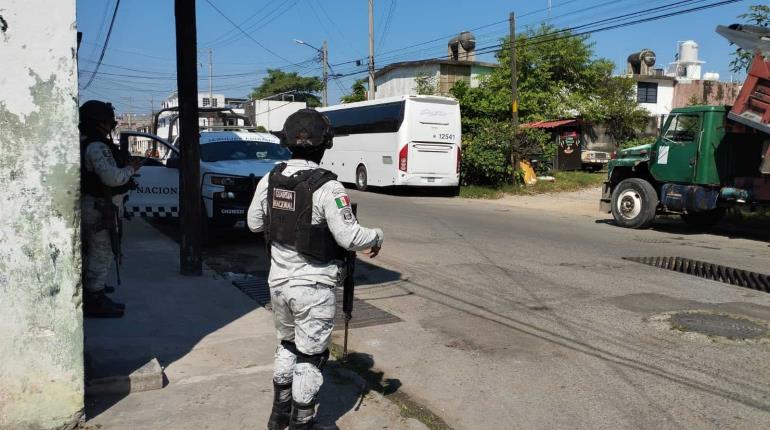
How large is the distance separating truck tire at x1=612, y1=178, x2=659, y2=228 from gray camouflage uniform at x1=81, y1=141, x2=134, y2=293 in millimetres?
11025

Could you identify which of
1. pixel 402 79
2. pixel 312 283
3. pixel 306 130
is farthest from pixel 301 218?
pixel 402 79

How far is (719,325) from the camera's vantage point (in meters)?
5.96

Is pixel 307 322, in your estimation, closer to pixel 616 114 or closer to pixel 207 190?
pixel 207 190

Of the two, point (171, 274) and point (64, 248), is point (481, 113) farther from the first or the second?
point (64, 248)

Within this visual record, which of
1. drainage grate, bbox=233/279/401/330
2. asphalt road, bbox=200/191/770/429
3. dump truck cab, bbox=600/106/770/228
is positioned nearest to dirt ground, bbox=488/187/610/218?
dump truck cab, bbox=600/106/770/228

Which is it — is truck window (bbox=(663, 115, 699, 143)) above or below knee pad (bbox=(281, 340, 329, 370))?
above

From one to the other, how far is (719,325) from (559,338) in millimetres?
1646

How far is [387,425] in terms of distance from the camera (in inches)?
145

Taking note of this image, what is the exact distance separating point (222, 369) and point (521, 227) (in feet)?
31.6

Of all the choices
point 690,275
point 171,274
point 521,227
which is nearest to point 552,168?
point 521,227

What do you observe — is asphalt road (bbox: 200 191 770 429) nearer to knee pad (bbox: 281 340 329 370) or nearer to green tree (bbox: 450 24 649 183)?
knee pad (bbox: 281 340 329 370)

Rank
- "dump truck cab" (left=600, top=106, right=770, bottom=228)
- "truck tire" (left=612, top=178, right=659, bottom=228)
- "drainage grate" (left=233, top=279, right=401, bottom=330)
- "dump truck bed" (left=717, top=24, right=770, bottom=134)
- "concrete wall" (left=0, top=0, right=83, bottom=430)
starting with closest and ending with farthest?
"concrete wall" (left=0, top=0, right=83, bottom=430), "drainage grate" (left=233, top=279, right=401, bottom=330), "dump truck bed" (left=717, top=24, right=770, bottom=134), "dump truck cab" (left=600, top=106, right=770, bottom=228), "truck tire" (left=612, top=178, right=659, bottom=228)

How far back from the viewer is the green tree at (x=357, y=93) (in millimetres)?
40500

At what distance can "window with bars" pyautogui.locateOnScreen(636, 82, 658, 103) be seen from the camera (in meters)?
38.7
